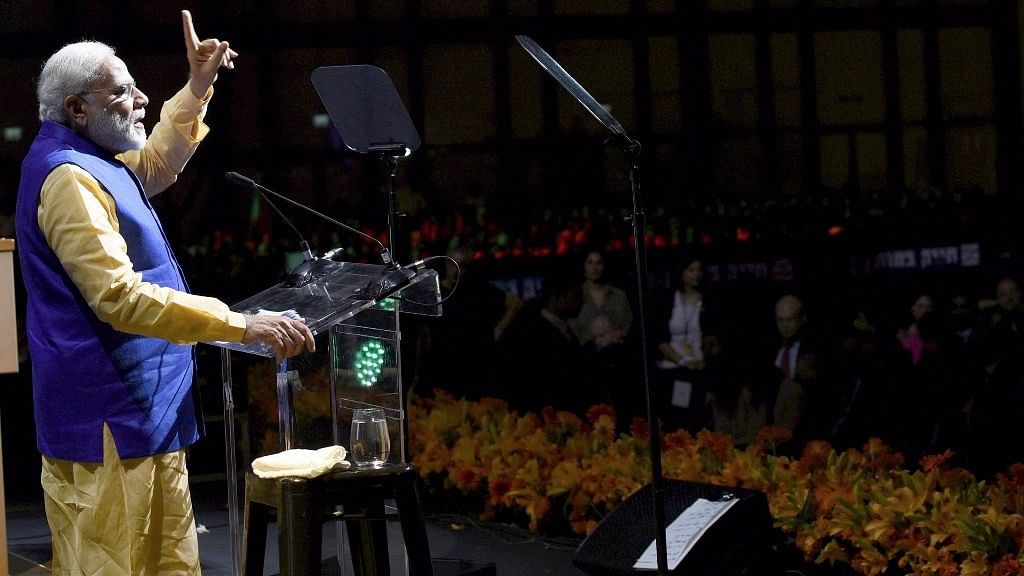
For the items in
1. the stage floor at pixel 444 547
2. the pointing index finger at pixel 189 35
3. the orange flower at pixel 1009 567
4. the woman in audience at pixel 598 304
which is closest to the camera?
the pointing index finger at pixel 189 35

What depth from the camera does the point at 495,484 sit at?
4973 millimetres

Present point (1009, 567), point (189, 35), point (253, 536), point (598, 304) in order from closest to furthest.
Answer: point (253, 536) → point (189, 35) → point (1009, 567) → point (598, 304)

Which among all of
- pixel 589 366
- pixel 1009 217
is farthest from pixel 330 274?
pixel 1009 217

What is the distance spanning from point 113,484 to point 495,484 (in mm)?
2596

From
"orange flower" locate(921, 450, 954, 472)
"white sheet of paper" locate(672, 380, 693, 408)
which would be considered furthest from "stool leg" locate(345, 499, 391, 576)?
"white sheet of paper" locate(672, 380, 693, 408)

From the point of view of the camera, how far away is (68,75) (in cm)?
258

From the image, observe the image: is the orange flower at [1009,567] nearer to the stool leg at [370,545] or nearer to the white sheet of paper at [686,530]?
the white sheet of paper at [686,530]

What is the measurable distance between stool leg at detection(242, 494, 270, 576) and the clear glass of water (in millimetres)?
252

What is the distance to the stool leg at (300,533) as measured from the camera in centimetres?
254

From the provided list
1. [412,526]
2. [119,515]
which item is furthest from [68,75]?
[412,526]

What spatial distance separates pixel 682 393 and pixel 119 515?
3.56 m

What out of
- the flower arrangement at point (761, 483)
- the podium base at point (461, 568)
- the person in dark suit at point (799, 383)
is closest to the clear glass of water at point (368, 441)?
the podium base at point (461, 568)

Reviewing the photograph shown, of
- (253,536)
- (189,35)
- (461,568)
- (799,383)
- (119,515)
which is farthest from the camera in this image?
(799,383)

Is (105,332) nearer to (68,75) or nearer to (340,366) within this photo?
(68,75)
